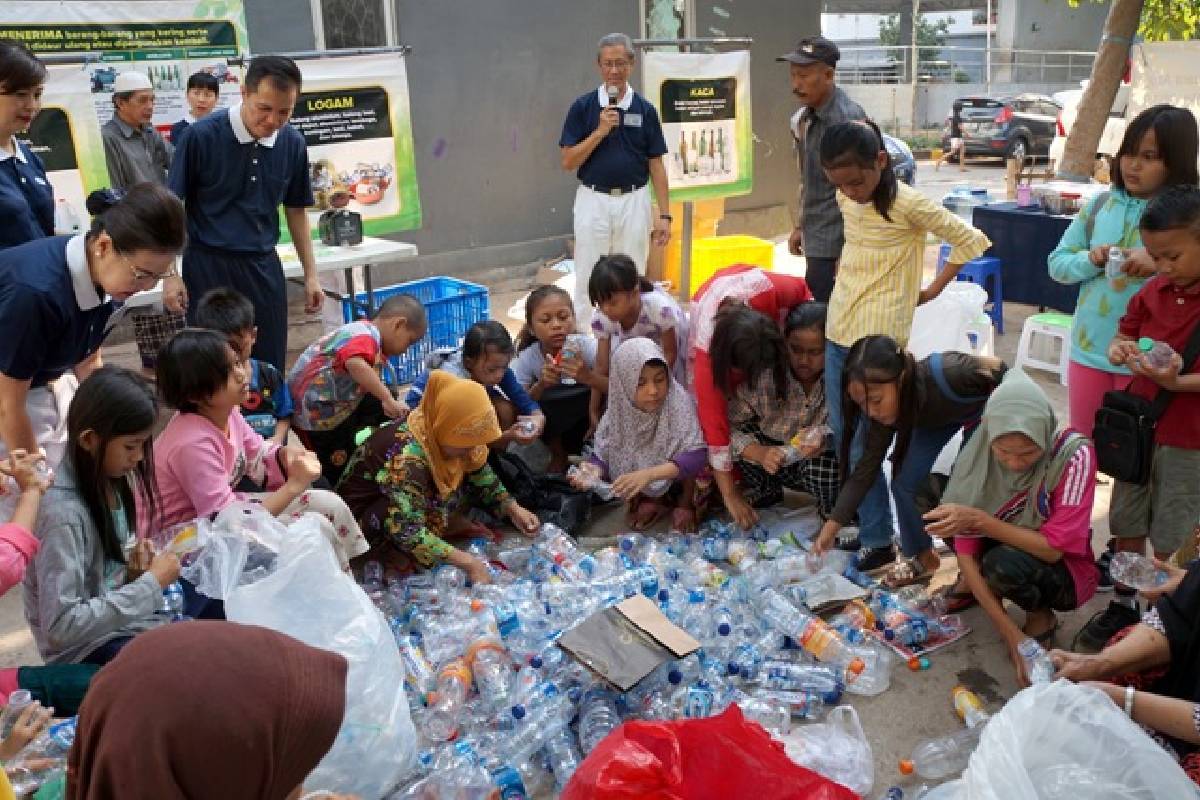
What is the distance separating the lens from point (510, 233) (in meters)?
9.54

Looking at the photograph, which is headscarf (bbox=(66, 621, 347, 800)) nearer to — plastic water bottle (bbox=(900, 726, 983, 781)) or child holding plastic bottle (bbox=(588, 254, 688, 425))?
plastic water bottle (bbox=(900, 726, 983, 781))

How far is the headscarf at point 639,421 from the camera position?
4.48m

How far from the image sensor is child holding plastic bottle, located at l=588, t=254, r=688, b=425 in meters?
4.64

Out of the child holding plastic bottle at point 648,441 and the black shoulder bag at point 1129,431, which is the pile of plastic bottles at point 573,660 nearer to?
the child holding plastic bottle at point 648,441

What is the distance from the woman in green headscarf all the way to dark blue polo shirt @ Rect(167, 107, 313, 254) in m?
3.23

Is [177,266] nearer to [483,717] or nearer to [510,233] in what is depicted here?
[483,717]

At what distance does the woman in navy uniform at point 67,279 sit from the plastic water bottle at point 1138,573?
3166 millimetres

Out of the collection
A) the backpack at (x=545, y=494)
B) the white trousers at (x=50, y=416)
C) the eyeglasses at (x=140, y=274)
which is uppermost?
the eyeglasses at (x=140, y=274)

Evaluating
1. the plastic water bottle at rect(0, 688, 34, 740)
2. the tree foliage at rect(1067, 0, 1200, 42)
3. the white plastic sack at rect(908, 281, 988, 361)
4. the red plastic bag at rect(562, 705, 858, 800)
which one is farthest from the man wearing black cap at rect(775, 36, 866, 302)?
the tree foliage at rect(1067, 0, 1200, 42)

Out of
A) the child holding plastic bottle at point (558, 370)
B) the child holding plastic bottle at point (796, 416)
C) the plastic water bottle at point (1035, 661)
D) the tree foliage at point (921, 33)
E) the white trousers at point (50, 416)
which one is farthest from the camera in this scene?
the tree foliage at point (921, 33)

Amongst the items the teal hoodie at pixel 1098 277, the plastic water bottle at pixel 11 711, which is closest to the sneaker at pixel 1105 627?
the teal hoodie at pixel 1098 277

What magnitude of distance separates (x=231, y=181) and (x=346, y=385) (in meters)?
1.05

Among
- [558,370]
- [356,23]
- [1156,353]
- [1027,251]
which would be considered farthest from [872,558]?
[356,23]

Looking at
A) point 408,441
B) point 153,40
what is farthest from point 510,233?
point 408,441
